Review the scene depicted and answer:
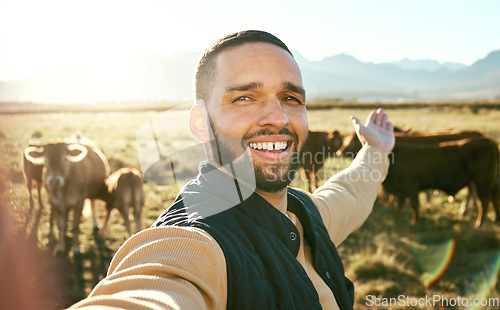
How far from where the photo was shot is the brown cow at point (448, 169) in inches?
335

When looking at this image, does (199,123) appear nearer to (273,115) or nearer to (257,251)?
(273,115)

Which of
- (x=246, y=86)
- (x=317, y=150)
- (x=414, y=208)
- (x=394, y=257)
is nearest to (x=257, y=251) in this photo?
(x=246, y=86)

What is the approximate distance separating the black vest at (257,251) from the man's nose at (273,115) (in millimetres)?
354

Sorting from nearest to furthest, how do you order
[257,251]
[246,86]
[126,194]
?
[257,251], [246,86], [126,194]

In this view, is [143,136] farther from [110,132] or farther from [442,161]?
[110,132]

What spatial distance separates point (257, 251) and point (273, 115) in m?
0.63

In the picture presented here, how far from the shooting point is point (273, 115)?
1.61m

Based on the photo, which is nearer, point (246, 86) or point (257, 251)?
point (257, 251)

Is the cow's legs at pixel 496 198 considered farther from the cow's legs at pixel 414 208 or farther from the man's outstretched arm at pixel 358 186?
the man's outstretched arm at pixel 358 186

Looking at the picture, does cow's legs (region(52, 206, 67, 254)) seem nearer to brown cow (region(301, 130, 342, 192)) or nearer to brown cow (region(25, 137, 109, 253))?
brown cow (region(25, 137, 109, 253))

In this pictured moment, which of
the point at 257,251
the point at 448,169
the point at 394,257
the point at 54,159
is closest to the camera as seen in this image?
the point at 257,251

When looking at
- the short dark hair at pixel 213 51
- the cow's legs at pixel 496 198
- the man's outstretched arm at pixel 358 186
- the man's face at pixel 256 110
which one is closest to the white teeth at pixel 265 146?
the man's face at pixel 256 110

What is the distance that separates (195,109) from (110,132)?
28.7m

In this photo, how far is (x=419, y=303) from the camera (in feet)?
16.0
